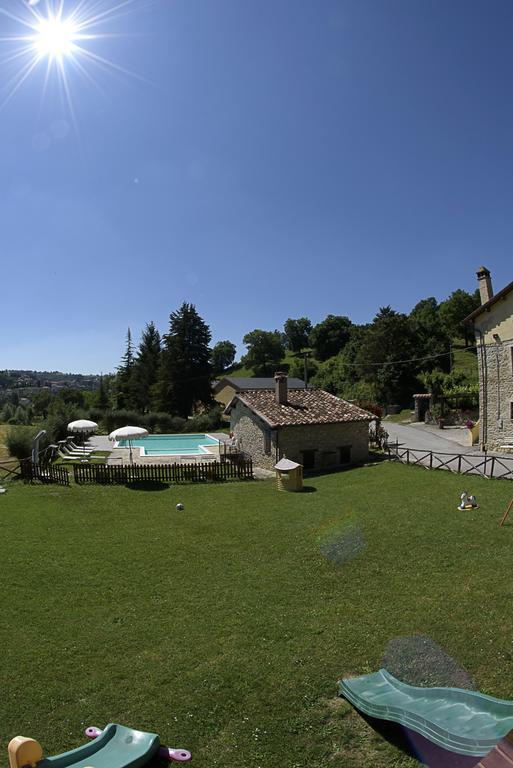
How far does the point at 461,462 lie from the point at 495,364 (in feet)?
21.1

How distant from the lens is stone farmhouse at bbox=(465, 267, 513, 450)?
24.2 m

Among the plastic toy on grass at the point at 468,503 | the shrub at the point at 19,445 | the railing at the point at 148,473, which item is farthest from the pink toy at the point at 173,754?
the shrub at the point at 19,445

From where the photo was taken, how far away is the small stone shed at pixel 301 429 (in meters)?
23.4

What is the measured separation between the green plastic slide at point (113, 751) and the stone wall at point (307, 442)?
18224 millimetres

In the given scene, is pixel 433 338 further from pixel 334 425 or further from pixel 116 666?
pixel 116 666

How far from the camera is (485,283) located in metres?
26.2

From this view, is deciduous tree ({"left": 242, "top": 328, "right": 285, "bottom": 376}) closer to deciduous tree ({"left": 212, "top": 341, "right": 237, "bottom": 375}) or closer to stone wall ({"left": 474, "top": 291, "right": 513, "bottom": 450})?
deciduous tree ({"left": 212, "top": 341, "right": 237, "bottom": 375})

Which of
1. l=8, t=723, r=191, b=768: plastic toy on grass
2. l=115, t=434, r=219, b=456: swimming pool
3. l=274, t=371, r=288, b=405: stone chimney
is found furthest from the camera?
l=115, t=434, r=219, b=456: swimming pool

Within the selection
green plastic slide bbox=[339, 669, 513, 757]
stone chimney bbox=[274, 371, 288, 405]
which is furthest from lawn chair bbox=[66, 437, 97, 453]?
green plastic slide bbox=[339, 669, 513, 757]

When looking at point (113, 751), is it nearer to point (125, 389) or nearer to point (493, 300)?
point (493, 300)

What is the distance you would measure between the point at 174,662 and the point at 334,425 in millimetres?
18780

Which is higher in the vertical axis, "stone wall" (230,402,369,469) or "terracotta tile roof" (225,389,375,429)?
"terracotta tile roof" (225,389,375,429)

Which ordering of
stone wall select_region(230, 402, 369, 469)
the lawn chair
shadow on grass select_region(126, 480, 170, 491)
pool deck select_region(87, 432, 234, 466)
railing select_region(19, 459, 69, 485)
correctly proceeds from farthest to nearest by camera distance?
1. the lawn chair
2. pool deck select_region(87, 432, 234, 466)
3. stone wall select_region(230, 402, 369, 469)
4. railing select_region(19, 459, 69, 485)
5. shadow on grass select_region(126, 480, 170, 491)

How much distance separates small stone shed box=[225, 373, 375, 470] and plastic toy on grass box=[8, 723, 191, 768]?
17.9m
